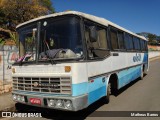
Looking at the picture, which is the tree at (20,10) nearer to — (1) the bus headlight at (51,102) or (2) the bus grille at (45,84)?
(2) the bus grille at (45,84)

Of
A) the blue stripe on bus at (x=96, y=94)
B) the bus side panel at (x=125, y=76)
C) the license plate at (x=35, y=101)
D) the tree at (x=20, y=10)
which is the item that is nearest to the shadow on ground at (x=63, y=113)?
the blue stripe on bus at (x=96, y=94)

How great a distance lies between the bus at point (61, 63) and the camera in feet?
18.5

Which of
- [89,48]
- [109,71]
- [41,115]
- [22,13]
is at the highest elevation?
[22,13]

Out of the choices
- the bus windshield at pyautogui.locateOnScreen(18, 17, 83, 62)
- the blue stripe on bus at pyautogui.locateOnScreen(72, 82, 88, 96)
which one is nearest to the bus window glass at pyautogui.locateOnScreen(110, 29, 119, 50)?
the bus windshield at pyautogui.locateOnScreen(18, 17, 83, 62)

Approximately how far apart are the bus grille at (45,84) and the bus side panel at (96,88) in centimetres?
71

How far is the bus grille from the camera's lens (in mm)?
5625

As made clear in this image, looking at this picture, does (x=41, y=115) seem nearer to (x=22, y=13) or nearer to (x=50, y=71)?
(x=50, y=71)

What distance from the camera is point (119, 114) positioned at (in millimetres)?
6758

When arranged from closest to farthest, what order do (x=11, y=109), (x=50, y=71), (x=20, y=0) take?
(x=50, y=71)
(x=11, y=109)
(x=20, y=0)

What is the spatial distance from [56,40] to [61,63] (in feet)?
2.38

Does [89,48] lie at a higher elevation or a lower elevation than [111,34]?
lower

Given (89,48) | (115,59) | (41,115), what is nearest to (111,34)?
(115,59)

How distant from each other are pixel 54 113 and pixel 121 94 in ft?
11.5

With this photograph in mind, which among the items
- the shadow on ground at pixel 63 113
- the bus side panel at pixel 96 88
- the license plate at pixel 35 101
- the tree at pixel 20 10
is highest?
the tree at pixel 20 10
